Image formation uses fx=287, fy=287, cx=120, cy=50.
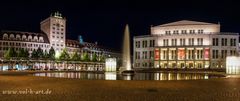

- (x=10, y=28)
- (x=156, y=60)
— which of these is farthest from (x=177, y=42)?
(x=10, y=28)

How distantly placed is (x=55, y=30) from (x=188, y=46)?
68.3 meters

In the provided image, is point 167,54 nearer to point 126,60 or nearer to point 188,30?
point 188,30

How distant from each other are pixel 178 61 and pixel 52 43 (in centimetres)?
6508

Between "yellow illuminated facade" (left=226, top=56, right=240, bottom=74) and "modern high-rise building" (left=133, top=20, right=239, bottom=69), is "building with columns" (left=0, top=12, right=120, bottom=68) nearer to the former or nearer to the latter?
"modern high-rise building" (left=133, top=20, right=239, bottom=69)

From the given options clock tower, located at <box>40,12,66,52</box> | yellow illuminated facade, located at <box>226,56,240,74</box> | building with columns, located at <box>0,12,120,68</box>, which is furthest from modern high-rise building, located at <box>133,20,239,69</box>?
yellow illuminated facade, located at <box>226,56,240,74</box>

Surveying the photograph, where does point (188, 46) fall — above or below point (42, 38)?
below

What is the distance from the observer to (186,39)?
106375mm

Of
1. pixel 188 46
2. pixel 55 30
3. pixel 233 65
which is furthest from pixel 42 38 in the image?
pixel 233 65

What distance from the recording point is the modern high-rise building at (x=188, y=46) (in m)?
102

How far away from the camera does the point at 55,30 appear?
141375 millimetres

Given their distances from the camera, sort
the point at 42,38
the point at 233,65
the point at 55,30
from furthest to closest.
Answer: the point at 55,30
the point at 42,38
the point at 233,65

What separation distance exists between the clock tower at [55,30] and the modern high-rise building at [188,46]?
47631mm

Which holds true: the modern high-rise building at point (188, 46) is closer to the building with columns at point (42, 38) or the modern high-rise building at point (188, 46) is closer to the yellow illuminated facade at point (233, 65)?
the building with columns at point (42, 38)

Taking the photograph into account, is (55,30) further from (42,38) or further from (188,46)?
(188,46)
